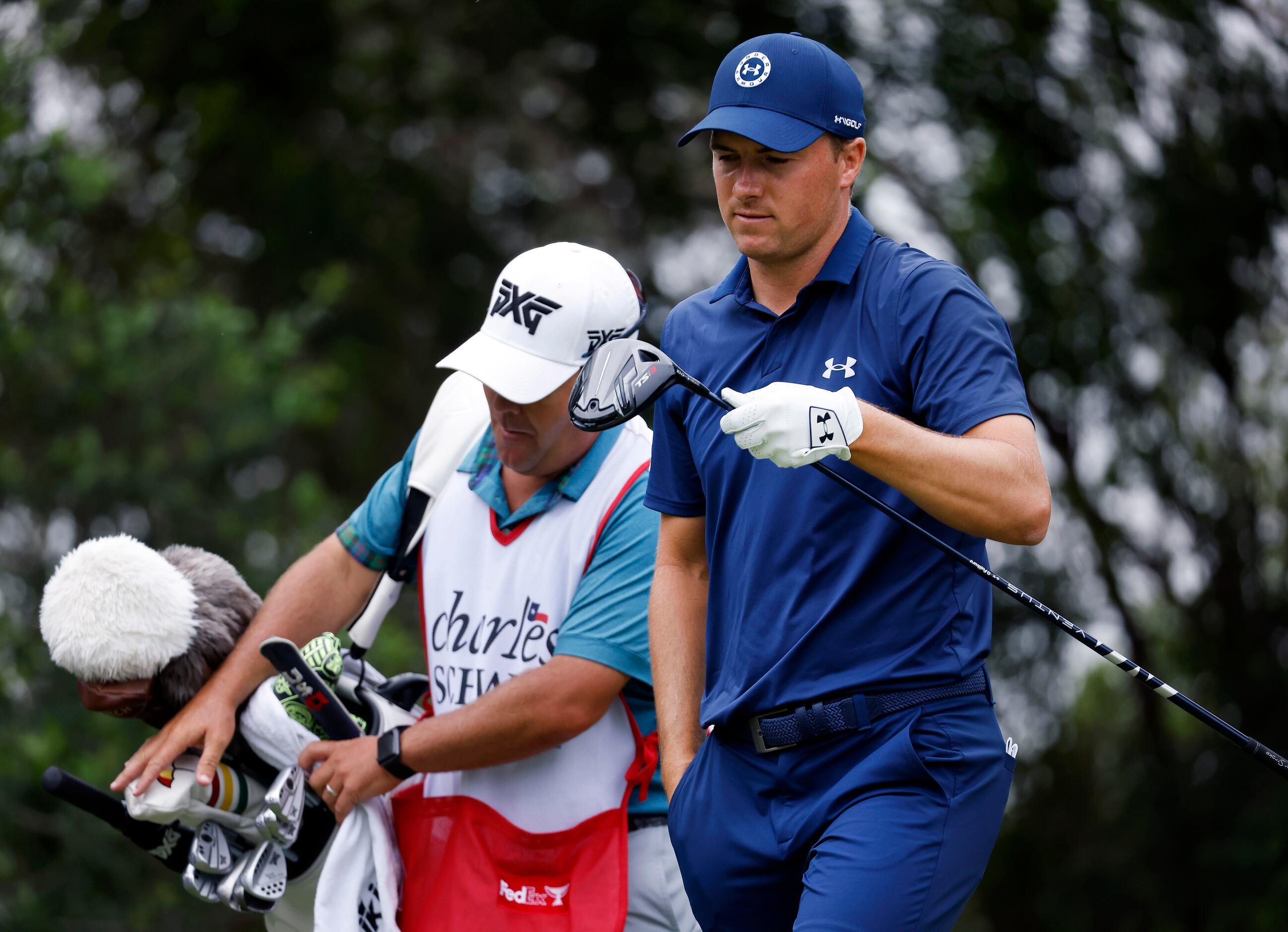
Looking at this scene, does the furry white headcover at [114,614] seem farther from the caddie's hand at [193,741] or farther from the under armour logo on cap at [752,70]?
the under armour logo on cap at [752,70]

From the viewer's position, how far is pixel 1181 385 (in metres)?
9.43

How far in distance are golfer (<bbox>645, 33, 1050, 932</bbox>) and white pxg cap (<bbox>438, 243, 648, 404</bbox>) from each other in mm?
569

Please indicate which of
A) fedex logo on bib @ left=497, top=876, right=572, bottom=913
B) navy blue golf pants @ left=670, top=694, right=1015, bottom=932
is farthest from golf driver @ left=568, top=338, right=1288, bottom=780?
fedex logo on bib @ left=497, top=876, right=572, bottom=913

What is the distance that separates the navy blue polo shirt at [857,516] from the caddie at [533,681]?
591 mm

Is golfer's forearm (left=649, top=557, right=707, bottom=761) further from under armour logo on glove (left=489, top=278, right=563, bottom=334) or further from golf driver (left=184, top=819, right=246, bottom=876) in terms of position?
golf driver (left=184, top=819, right=246, bottom=876)

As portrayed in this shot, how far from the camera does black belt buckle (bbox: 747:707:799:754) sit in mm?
2703

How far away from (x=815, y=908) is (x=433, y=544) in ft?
4.98

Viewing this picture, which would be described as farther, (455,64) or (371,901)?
(455,64)

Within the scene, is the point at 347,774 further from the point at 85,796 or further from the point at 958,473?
the point at 958,473

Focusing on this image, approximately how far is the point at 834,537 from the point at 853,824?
1.64ft

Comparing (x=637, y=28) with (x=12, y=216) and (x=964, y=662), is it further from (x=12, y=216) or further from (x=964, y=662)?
(x=964, y=662)

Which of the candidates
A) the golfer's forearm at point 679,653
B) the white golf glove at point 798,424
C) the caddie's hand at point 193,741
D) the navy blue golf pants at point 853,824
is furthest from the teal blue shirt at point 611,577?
the white golf glove at point 798,424

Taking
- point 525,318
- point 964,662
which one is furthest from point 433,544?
point 964,662

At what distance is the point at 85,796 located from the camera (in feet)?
11.4
